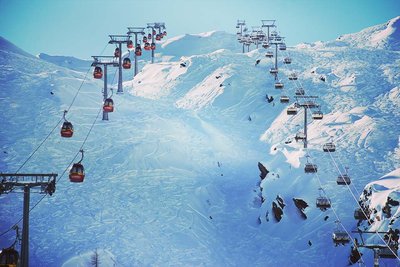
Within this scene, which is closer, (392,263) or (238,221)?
(392,263)

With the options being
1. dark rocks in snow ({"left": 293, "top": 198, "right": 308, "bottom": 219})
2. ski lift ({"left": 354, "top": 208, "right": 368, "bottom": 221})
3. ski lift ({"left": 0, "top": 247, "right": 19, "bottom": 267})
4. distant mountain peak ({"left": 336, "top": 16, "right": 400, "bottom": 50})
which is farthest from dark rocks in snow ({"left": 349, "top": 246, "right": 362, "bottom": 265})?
distant mountain peak ({"left": 336, "top": 16, "right": 400, "bottom": 50})

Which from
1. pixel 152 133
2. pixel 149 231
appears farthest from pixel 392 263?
pixel 152 133

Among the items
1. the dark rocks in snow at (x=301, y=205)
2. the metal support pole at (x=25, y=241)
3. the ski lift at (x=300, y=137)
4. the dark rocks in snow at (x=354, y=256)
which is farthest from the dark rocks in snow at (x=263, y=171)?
the metal support pole at (x=25, y=241)

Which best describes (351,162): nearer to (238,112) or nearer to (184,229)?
(184,229)

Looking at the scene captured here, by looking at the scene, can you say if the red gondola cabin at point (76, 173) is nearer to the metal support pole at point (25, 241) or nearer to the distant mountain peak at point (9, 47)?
the metal support pole at point (25, 241)

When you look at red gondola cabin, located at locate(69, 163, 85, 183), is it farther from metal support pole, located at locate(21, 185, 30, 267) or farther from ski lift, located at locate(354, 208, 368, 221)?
ski lift, located at locate(354, 208, 368, 221)
